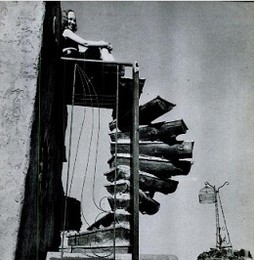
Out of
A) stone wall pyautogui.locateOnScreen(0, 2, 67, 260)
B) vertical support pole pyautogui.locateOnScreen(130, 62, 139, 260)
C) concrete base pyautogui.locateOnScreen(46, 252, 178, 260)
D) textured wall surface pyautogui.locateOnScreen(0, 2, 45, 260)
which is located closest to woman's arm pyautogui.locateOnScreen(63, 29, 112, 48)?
vertical support pole pyautogui.locateOnScreen(130, 62, 139, 260)

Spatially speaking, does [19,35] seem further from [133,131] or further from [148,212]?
[148,212]

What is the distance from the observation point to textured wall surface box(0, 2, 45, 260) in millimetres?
3844

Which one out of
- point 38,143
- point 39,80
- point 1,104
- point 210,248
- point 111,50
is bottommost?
point 210,248

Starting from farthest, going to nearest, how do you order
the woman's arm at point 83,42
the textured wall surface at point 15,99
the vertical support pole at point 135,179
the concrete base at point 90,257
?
the woman's arm at point 83,42, the vertical support pole at point 135,179, the concrete base at point 90,257, the textured wall surface at point 15,99

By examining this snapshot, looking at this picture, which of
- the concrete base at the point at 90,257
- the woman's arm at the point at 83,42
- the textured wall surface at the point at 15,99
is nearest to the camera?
the textured wall surface at the point at 15,99

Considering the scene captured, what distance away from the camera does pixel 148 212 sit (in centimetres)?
740

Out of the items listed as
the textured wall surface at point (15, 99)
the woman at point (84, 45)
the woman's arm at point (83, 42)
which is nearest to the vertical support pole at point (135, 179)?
the woman at point (84, 45)

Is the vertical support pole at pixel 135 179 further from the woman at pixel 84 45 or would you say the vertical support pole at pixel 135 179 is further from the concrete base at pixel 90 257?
the woman at pixel 84 45

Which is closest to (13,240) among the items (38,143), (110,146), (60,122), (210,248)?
(38,143)

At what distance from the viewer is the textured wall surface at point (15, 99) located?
3844 mm

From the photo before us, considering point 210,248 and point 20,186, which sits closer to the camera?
point 20,186

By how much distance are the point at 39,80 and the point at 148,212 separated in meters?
3.71

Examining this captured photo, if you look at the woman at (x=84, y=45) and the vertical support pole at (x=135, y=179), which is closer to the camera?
the vertical support pole at (x=135, y=179)

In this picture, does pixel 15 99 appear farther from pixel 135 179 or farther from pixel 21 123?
pixel 135 179
